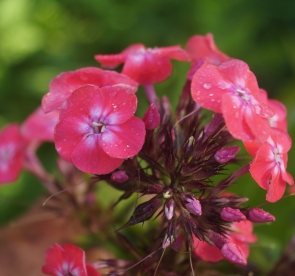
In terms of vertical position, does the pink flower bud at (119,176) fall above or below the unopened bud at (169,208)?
above

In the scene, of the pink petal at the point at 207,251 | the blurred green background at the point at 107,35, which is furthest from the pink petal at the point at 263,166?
the blurred green background at the point at 107,35

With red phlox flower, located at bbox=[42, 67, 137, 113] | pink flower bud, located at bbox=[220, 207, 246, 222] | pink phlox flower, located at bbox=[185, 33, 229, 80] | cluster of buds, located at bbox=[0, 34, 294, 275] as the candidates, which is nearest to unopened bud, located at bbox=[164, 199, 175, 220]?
cluster of buds, located at bbox=[0, 34, 294, 275]

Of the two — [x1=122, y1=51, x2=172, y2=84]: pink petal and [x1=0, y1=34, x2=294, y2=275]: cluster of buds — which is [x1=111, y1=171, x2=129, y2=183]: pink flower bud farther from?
[x1=122, y1=51, x2=172, y2=84]: pink petal

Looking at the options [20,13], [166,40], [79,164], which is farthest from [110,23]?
[79,164]

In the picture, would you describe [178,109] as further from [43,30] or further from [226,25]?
[43,30]

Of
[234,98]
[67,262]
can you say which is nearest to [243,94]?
[234,98]

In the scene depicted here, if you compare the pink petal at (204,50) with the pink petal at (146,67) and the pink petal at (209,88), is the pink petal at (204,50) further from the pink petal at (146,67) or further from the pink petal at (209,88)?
the pink petal at (209,88)
